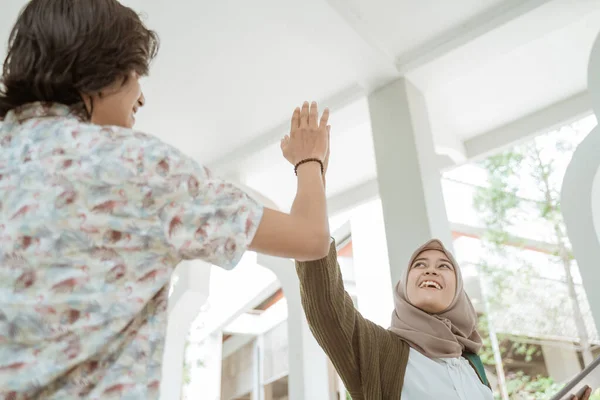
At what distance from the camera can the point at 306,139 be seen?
1.17 metres


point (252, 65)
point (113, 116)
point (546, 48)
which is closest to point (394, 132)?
point (252, 65)

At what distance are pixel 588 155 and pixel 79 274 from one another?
10.0 ft

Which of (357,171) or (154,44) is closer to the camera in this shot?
(154,44)

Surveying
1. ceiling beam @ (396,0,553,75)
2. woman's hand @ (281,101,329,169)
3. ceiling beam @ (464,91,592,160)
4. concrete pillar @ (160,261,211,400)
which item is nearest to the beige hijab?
woman's hand @ (281,101,329,169)

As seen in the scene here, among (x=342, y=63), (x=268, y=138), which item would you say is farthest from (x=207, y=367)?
(x=342, y=63)

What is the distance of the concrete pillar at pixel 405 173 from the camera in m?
3.23

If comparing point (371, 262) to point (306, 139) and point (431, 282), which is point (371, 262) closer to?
point (431, 282)

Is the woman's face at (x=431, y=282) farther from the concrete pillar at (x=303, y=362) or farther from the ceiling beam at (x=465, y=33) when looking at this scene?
the concrete pillar at (x=303, y=362)

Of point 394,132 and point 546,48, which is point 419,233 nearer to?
point 394,132

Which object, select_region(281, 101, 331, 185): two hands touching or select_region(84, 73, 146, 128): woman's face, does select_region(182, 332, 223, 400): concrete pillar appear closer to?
select_region(281, 101, 331, 185): two hands touching

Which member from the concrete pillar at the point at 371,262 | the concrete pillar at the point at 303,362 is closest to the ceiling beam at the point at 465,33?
the concrete pillar at the point at 303,362

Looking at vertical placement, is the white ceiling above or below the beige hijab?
above

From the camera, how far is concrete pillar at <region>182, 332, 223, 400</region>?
10328mm

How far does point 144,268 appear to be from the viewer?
34.4 inches
